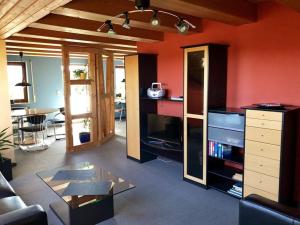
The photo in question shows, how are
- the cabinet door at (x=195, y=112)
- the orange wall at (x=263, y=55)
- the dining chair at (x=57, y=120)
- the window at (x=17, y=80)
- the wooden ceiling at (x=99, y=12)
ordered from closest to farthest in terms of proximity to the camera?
1. the wooden ceiling at (x=99, y=12)
2. the orange wall at (x=263, y=55)
3. the cabinet door at (x=195, y=112)
4. the dining chair at (x=57, y=120)
5. the window at (x=17, y=80)

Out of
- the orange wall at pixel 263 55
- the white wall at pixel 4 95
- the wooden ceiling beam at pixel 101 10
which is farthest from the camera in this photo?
the white wall at pixel 4 95

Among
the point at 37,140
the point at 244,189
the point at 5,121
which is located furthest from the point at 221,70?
the point at 37,140

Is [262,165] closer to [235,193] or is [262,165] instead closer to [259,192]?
[259,192]

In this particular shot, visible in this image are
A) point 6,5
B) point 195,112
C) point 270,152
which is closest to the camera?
point 6,5

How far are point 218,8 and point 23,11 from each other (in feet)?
6.51

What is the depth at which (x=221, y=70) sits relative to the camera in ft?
11.3

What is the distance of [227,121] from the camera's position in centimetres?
315

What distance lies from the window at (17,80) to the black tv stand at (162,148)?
485cm

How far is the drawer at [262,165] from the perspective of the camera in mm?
2666

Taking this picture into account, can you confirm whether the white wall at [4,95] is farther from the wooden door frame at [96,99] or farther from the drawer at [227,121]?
the drawer at [227,121]

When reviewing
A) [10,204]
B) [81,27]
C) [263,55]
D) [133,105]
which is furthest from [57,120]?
[263,55]

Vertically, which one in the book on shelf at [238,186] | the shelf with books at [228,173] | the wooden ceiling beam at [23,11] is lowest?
the book on shelf at [238,186]

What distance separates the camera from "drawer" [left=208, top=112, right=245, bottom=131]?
3.01 meters

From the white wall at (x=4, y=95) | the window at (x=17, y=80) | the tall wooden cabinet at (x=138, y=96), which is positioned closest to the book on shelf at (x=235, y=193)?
the tall wooden cabinet at (x=138, y=96)
